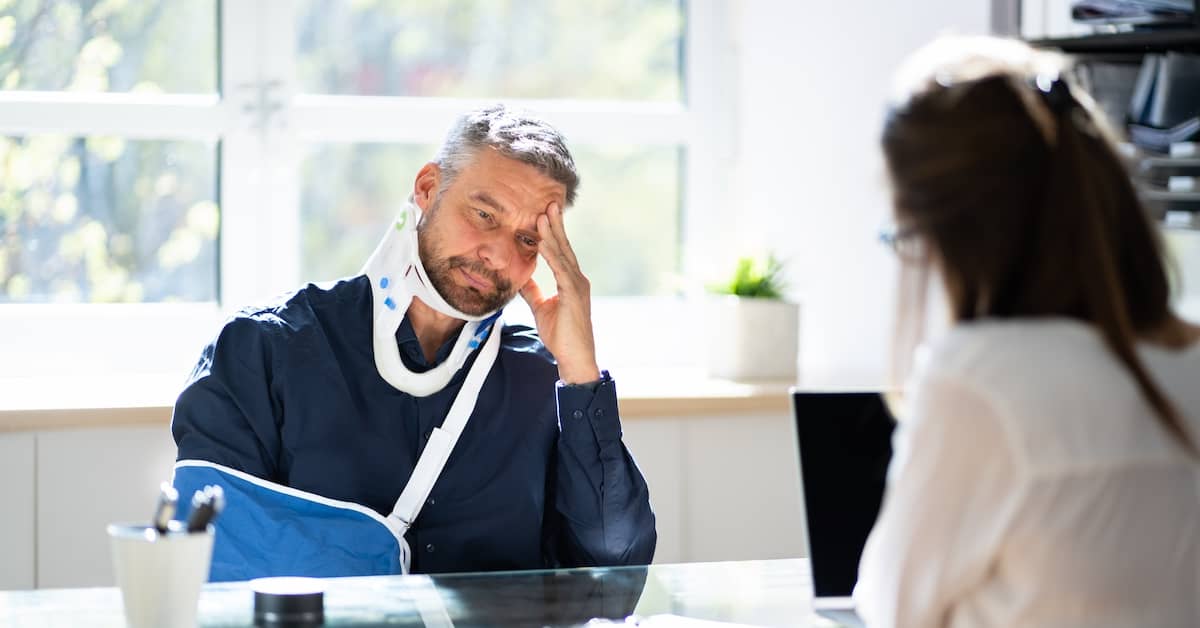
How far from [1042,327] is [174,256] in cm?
260

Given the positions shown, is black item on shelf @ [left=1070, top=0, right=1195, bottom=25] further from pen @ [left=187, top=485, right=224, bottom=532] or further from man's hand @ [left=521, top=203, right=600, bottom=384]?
pen @ [left=187, top=485, right=224, bottom=532]

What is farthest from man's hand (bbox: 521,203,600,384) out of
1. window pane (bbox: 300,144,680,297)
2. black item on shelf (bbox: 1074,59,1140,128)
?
window pane (bbox: 300,144,680,297)

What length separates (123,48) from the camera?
3.16m

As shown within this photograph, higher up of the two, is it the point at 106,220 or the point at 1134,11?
the point at 1134,11

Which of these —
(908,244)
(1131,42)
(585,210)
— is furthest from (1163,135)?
(585,210)

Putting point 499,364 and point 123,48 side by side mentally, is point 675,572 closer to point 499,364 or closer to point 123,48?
point 499,364

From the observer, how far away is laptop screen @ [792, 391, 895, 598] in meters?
1.62

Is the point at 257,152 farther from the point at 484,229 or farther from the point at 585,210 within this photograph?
the point at 484,229

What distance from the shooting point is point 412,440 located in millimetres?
1982

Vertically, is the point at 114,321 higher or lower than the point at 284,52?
lower

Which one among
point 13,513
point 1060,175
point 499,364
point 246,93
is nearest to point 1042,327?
point 1060,175

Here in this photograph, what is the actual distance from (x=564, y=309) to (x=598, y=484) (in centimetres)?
26

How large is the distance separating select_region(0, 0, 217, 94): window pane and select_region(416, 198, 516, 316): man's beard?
4.61 ft

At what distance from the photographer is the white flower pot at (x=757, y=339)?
10.4 ft
